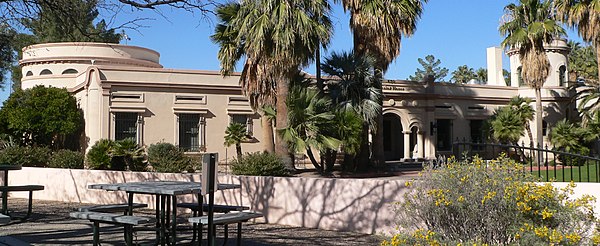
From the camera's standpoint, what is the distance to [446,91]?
34.9 m

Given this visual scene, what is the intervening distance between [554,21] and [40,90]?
25.6m

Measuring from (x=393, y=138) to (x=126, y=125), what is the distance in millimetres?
17112

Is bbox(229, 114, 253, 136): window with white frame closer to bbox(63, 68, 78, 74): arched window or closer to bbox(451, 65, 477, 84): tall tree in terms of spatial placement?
bbox(63, 68, 78, 74): arched window

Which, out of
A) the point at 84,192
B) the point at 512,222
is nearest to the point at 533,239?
the point at 512,222

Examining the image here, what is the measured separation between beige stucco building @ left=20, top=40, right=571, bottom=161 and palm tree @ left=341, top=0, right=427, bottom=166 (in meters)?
6.69

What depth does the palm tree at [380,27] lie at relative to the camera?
2428 cm

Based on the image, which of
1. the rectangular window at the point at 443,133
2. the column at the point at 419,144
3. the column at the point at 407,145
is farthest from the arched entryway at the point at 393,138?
the column at the point at 419,144

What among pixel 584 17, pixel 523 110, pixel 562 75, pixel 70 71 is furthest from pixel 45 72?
pixel 562 75

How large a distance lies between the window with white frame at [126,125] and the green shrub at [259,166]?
10717mm

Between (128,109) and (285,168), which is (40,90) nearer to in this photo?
(128,109)

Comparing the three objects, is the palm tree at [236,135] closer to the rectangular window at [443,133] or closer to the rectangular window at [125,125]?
the rectangular window at [125,125]

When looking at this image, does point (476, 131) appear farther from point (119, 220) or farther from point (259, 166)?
point (119, 220)

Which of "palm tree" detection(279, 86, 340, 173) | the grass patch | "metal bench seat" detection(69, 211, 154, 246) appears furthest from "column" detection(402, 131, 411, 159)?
"metal bench seat" detection(69, 211, 154, 246)

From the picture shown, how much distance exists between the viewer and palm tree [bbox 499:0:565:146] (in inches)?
1204
